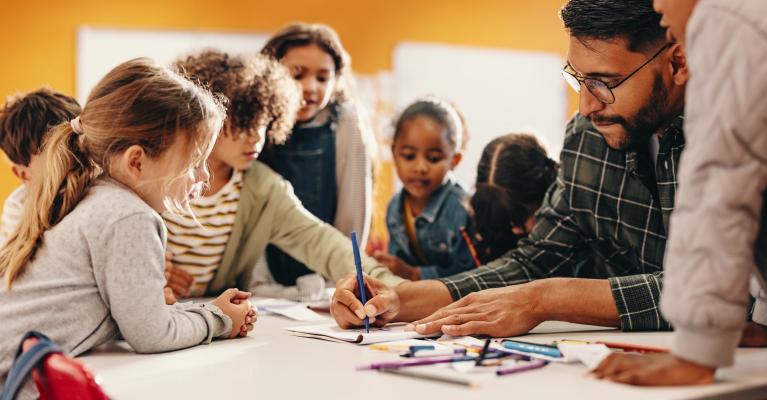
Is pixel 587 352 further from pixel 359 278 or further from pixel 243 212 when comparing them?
pixel 243 212

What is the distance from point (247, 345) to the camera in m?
1.50

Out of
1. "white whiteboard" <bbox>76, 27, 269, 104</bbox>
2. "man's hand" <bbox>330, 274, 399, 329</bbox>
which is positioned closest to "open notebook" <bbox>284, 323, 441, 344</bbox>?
"man's hand" <bbox>330, 274, 399, 329</bbox>

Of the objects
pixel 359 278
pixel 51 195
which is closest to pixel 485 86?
pixel 359 278

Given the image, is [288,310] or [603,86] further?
[288,310]

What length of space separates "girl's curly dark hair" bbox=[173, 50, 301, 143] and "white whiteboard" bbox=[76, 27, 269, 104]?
2554 millimetres

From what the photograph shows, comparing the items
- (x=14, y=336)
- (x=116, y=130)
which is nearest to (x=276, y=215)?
(x=116, y=130)

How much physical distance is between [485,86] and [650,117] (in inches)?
188

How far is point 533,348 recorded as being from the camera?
4.41 ft

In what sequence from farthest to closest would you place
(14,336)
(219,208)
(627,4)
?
(219,208) → (627,4) → (14,336)

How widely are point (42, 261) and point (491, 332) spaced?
2.57ft

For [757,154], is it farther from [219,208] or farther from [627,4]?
[219,208]

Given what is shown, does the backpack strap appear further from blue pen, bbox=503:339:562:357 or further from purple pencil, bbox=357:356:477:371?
blue pen, bbox=503:339:562:357

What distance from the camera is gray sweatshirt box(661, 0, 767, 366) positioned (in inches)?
40.5

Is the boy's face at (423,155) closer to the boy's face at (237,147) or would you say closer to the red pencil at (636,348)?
the boy's face at (237,147)
